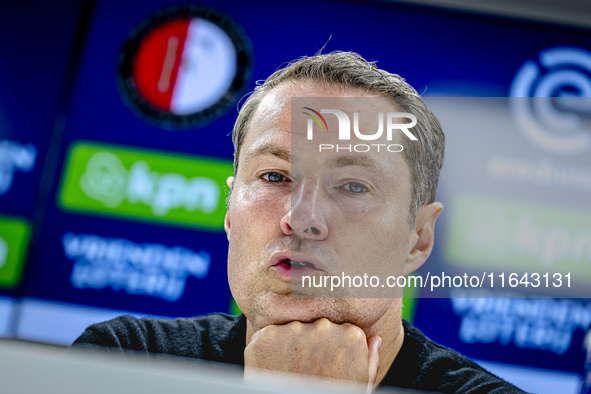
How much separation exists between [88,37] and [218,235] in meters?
1.08

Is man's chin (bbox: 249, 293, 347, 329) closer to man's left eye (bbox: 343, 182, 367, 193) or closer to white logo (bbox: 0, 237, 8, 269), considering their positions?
man's left eye (bbox: 343, 182, 367, 193)

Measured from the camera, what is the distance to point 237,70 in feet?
6.38

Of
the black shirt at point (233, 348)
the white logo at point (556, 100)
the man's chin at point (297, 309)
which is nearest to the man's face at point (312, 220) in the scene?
the man's chin at point (297, 309)

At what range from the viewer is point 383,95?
86 centimetres

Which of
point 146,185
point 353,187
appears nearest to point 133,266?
point 146,185

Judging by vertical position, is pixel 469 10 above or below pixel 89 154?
above

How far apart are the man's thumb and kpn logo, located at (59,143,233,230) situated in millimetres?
1168

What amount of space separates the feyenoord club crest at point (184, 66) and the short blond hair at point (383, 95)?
101cm

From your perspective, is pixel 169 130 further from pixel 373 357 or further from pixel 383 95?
pixel 373 357

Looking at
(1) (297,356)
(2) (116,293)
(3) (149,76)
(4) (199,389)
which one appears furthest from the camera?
(3) (149,76)

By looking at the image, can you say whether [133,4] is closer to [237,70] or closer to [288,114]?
[237,70]

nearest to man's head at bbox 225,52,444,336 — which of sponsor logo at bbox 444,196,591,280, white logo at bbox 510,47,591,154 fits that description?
sponsor logo at bbox 444,196,591,280

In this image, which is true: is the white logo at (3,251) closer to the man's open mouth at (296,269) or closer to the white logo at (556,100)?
the man's open mouth at (296,269)

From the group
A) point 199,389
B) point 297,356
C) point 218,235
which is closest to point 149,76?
point 218,235
